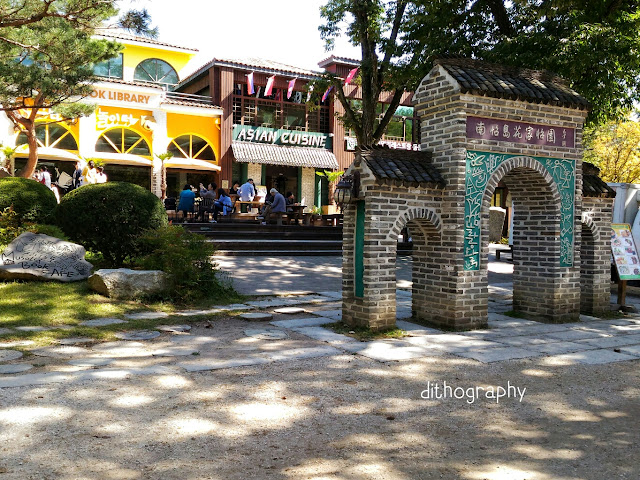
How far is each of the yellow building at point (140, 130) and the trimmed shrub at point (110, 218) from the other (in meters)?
14.0

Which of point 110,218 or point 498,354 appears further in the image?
point 110,218

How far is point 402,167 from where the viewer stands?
772cm

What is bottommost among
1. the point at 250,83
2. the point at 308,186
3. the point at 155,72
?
the point at 308,186

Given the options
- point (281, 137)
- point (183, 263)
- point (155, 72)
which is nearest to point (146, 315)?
point (183, 263)

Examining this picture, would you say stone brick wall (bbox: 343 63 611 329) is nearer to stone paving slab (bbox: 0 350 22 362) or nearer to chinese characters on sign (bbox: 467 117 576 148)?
chinese characters on sign (bbox: 467 117 576 148)

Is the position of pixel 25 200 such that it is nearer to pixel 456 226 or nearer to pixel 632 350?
pixel 456 226

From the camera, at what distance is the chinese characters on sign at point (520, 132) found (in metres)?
7.96

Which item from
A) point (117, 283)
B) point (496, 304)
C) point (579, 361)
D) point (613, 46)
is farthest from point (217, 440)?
point (613, 46)

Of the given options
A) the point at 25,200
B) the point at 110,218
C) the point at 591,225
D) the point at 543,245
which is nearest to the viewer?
the point at 543,245

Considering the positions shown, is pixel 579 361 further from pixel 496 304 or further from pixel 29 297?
pixel 29 297

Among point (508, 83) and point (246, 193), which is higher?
point (508, 83)

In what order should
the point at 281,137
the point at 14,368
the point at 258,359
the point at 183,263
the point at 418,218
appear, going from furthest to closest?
the point at 281,137, the point at 183,263, the point at 418,218, the point at 258,359, the point at 14,368

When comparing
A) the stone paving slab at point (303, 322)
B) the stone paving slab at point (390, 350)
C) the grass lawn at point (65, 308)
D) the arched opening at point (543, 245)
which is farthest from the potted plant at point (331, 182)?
the stone paving slab at point (390, 350)

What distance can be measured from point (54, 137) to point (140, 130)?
11.4 ft
